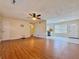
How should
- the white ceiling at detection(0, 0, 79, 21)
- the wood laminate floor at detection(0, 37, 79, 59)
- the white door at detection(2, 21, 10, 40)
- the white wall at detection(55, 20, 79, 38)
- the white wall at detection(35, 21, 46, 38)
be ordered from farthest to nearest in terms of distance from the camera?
1. the white wall at detection(35, 21, 46, 38)
2. the white wall at detection(55, 20, 79, 38)
3. the white door at detection(2, 21, 10, 40)
4. the white ceiling at detection(0, 0, 79, 21)
5. the wood laminate floor at detection(0, 37, 79, 59)

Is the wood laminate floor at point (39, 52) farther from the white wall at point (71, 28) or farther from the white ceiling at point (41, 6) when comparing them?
the white wall at point (71, 28)

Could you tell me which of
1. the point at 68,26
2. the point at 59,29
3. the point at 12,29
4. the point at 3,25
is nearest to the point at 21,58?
the point at 3,25

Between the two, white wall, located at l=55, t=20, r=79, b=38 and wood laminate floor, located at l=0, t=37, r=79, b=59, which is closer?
wood laminate floor, located at l=0, t=37, r=79, b=59

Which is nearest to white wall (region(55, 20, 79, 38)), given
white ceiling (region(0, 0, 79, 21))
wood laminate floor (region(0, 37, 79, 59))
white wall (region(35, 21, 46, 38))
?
white wall (region(35, 21, 46, 38))

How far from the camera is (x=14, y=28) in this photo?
982cm

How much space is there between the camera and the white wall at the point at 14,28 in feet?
29.0

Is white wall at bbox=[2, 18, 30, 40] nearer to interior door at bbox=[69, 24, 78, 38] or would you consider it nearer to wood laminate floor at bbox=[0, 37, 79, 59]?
wood laminate floor at bbox=[0, 37, 79, 59]

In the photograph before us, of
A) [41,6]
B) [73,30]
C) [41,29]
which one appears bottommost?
[73,30]

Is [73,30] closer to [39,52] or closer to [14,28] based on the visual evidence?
[14,28]

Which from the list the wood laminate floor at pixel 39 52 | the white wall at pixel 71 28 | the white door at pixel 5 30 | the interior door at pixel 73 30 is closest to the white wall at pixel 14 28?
the white door at pixel 5 30

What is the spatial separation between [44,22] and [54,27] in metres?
3.75

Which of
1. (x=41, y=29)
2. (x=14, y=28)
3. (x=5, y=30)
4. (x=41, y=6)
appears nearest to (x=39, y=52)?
(x=41, y=6)

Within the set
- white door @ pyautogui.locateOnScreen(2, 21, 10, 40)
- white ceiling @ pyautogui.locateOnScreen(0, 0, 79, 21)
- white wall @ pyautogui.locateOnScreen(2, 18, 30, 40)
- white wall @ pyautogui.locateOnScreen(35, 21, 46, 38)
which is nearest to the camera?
white ceiling @ pyautogui.locateOnScreen(0, 0, 79, 21)

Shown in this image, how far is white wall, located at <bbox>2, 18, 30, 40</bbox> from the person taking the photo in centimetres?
885
